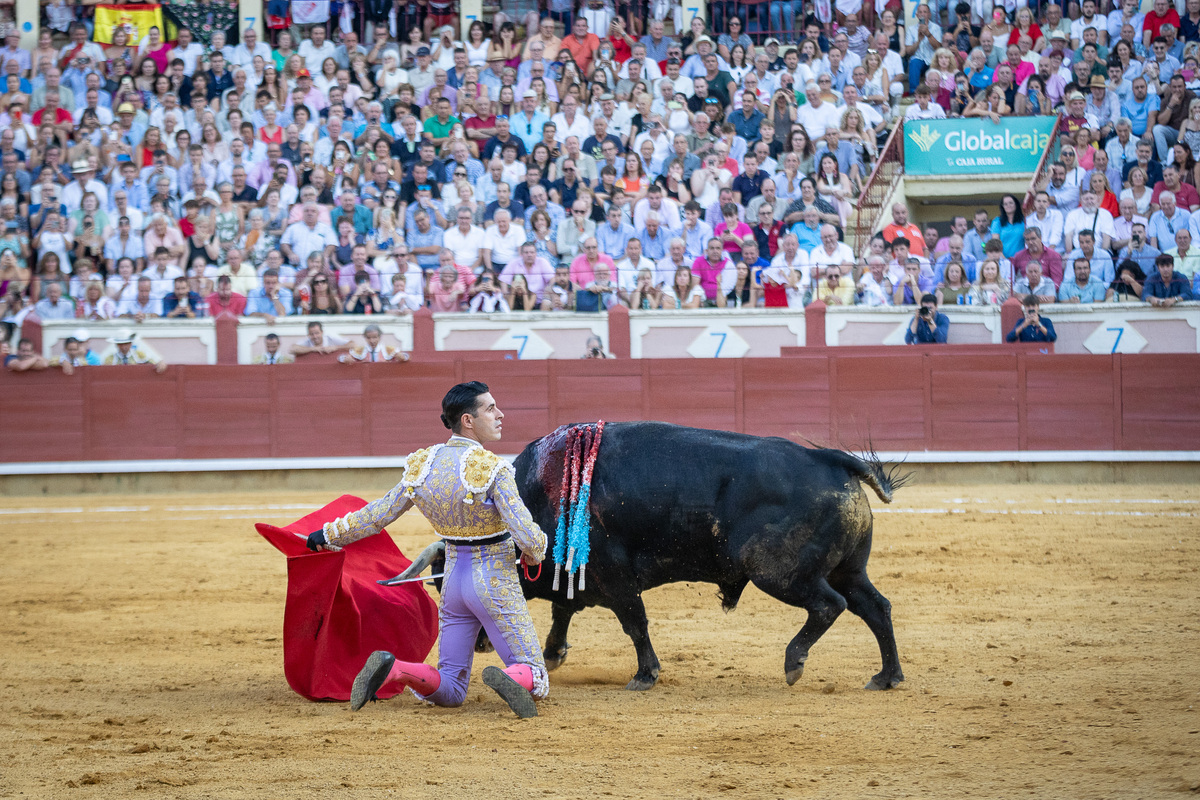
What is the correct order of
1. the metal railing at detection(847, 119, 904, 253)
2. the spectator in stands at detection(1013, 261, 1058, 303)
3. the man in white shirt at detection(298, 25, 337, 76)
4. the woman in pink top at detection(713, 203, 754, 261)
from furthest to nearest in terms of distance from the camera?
the man in white shirt at detection(298, 25, 337, 76) < the metal railing at detection(847, 119, 904, 253) < the woman in pink top at detection(713, 203, 754, 261) < the spectator in stands at detection(1013, 261, 1058, 303)

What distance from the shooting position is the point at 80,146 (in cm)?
1292

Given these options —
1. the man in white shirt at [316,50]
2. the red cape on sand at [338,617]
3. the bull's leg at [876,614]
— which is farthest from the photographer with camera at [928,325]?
the red cape on sand at [338,617]

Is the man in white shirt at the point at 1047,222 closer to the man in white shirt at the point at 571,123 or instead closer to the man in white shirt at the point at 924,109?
the man in white shirt at the point at 924,109

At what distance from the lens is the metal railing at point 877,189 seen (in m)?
12.4

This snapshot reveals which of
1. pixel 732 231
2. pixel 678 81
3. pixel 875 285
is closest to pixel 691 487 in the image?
pixel 875 285

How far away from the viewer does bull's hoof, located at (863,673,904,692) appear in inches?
167

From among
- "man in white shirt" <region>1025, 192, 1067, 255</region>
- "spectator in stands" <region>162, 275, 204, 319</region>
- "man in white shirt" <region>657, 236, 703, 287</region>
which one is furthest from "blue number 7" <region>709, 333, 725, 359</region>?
"spectator in stands" <region>162, 275, 204, 319</region>

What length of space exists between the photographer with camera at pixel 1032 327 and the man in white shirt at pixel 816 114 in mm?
3044

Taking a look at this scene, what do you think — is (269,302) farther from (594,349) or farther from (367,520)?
(367,520)

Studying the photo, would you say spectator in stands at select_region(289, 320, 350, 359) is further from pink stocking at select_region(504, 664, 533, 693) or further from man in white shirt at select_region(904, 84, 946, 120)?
pink stocking at select_region(504, 664, 533, 693)

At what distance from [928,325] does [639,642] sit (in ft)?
24.4

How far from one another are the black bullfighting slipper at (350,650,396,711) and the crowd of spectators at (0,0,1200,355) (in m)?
7.75

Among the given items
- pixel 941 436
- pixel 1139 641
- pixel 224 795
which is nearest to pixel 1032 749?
pixel 1139 641

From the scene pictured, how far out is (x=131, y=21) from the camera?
15297 mm
